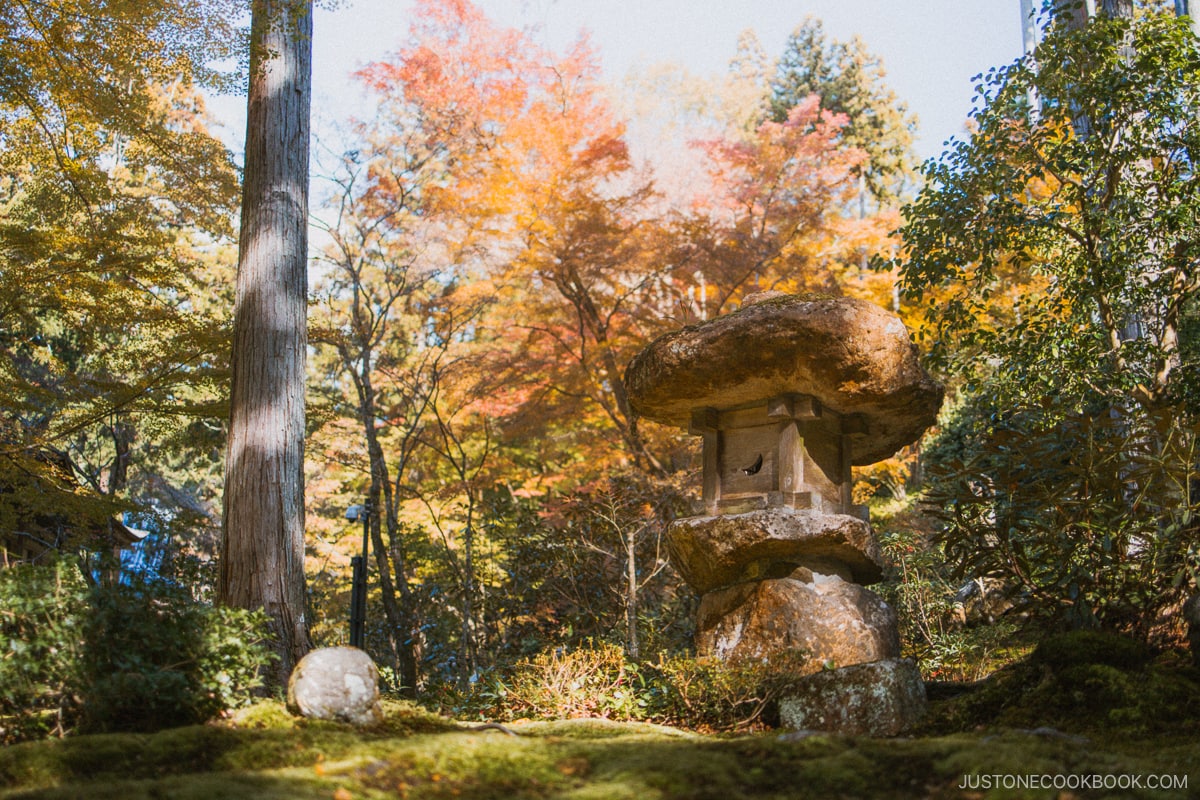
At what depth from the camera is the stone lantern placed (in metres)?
4.82

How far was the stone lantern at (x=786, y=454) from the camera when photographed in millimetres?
4816

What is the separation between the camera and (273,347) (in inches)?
196

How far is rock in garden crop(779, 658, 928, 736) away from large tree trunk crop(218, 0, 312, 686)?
245 centimetres

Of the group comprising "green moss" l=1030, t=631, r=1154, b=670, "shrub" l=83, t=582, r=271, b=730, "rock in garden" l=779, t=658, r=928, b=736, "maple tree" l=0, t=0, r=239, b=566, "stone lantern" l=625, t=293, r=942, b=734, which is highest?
"maple tree" l=0, t=0, r=239, b=566

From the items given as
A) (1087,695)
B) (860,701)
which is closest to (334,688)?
(860,701)

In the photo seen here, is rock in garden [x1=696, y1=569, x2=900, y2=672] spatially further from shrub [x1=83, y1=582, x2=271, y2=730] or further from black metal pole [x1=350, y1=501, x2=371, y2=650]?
black metal pole [x1=350, y1=501, x2=371, y2=650]

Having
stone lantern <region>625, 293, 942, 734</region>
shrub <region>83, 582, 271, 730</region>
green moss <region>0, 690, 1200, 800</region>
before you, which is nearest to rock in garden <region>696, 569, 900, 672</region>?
stone lantern <region>625, 293, 942, 734</region>

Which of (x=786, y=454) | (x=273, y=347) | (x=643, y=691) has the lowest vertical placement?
(x=643, y=691)

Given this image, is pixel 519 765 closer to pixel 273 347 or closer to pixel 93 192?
pixel 273 347

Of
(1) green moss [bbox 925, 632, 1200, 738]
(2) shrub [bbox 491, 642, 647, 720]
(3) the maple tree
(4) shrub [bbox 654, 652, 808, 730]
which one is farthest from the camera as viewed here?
(3) the maple tree

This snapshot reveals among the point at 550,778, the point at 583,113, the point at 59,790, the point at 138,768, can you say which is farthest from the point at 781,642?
the point at 583,113

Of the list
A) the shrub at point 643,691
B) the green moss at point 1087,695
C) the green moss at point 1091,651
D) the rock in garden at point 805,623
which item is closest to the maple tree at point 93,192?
the shrub at point 643,691

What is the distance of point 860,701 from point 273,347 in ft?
11.3

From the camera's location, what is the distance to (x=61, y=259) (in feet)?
21.0
